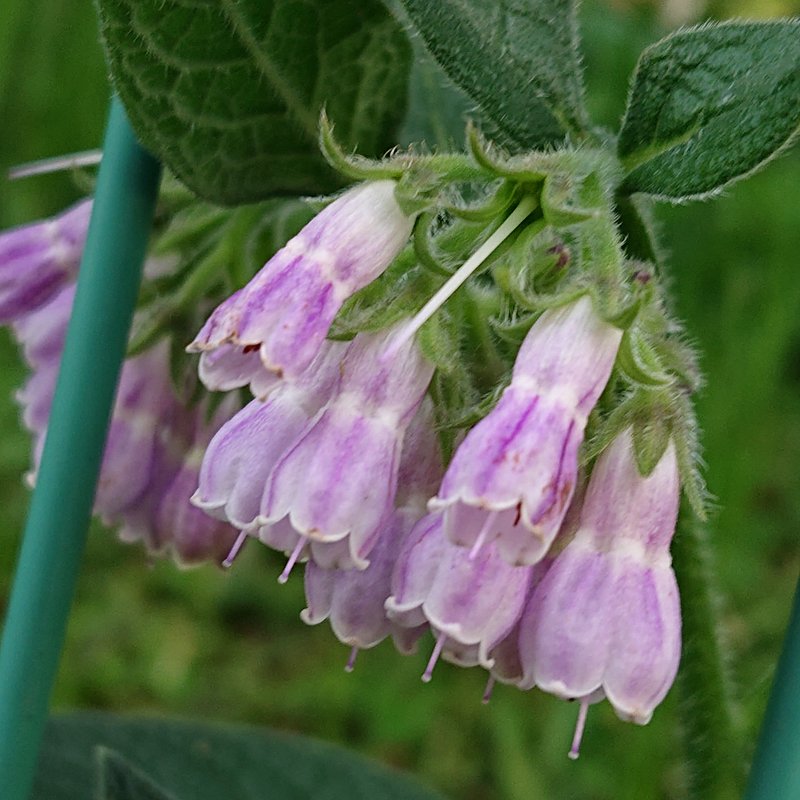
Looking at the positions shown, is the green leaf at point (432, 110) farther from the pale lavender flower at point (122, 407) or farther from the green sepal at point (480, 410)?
the green sepal at point (480, 410)

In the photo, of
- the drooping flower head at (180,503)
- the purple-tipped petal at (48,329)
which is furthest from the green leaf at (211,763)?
the purple-tipped petal at (48,329)

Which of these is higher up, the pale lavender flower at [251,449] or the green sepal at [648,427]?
the green sepal at [648,427]

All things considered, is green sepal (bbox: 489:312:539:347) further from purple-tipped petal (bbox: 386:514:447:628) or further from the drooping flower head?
the drooping flower head

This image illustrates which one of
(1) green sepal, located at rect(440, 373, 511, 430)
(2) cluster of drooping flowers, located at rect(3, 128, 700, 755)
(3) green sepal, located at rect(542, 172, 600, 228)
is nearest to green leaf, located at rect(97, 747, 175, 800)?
(2) cluster of drooping flowers, located at rect(3, 128, 700, 755)

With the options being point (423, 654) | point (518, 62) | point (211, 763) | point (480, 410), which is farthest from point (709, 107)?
point (423, 654)

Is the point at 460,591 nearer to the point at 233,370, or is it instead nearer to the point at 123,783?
the point at 233,370

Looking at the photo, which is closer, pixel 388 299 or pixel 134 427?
pixel 388 299

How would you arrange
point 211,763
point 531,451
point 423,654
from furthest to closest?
point 423,654, point 211,763, point 531,451
